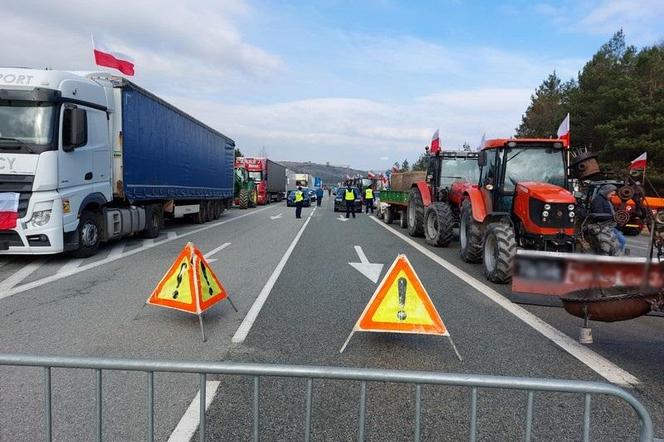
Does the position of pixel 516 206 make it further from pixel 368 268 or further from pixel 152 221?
pixel 152 221

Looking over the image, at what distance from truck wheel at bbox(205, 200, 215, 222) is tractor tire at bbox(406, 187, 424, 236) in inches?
380

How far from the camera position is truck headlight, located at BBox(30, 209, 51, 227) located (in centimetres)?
934

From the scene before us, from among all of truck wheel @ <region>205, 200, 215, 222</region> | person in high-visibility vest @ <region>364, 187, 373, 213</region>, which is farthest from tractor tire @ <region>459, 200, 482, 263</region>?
person in high-visibility vest @ <region>364, 187, 373, 213</region>

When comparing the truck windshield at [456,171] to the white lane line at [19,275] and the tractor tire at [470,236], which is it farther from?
the white lane line at [19,275]

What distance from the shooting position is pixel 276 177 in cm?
4988

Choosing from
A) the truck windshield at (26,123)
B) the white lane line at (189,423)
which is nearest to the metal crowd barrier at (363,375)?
the white lane line at (189,423)

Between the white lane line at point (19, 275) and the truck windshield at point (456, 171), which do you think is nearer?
the white lane line at point (19, 275)

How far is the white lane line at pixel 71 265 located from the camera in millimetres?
9562

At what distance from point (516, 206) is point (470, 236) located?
4.80ft

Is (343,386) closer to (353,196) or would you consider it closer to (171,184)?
(171,184)

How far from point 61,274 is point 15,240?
1238 mm

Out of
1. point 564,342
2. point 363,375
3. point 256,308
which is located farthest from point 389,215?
point 363,375

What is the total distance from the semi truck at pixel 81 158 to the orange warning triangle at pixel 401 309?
7276 mm

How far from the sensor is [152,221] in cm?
1505
